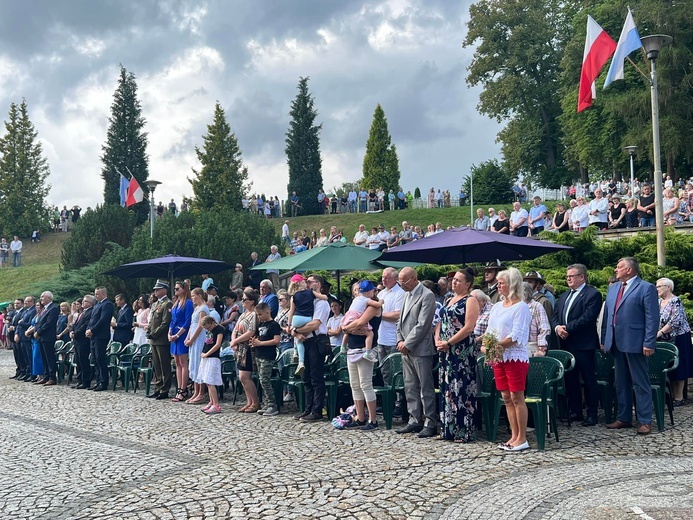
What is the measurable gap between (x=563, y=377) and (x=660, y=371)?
106 cm

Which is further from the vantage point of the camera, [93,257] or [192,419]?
[93,257]

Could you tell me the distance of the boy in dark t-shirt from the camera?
10664 mm

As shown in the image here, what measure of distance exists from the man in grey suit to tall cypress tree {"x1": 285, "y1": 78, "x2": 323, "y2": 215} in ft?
154

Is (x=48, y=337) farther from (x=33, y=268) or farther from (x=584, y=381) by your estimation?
(x=33, y=268)

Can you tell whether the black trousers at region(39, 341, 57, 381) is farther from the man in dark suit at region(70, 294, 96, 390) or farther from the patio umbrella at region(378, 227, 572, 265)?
the patio umbrella at region(378, 227, 572, 265)

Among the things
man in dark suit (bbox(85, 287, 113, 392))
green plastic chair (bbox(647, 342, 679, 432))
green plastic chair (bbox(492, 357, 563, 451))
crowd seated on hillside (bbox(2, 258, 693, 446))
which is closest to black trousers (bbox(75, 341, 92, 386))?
man in dark suit (bbox(85, 287, 113, 392))

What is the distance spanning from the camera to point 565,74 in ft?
135

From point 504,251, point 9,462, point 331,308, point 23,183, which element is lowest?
point 9,462

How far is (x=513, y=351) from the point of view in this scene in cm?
747

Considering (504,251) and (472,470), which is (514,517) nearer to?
(472,470)

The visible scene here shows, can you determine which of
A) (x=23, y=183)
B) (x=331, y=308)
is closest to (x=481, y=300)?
(x=331, y=308)

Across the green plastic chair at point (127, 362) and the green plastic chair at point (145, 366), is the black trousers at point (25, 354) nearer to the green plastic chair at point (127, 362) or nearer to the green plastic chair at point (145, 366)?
the green plastic chair at point (127, 362)

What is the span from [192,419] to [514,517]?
6.03m

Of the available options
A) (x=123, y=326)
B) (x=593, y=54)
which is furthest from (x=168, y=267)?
(x=593, y=54)
